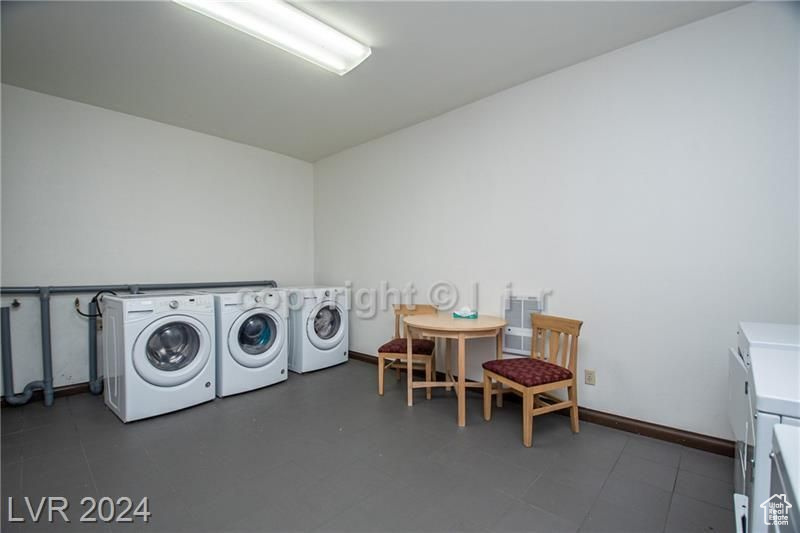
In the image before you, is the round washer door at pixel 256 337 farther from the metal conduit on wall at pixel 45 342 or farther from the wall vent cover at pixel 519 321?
the wall vent cover at pixel 519 321

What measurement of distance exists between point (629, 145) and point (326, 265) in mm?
3540

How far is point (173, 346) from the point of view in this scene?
9.05 feet

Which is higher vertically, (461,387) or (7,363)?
(7,363)

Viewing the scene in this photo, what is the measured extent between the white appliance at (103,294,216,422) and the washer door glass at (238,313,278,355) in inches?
12.9

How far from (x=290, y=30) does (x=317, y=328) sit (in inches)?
109

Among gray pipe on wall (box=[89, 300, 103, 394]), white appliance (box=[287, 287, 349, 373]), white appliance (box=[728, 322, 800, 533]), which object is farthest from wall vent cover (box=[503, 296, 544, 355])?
gray pipe on wall (box=[89, 300, 103, 394])

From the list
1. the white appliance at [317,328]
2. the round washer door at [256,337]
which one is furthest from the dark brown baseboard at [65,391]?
the white appliance at [317,328]

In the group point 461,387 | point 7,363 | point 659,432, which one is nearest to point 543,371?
point 461,387

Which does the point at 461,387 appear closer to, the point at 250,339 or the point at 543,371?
the point at 543,371

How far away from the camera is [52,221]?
9.30ft

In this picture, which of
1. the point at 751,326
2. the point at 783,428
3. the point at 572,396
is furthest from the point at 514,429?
the point at 783,428

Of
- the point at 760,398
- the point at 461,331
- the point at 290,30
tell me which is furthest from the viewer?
the point at 461,331

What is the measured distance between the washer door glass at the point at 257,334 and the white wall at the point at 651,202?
1866 mm

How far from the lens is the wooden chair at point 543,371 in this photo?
2.06m
